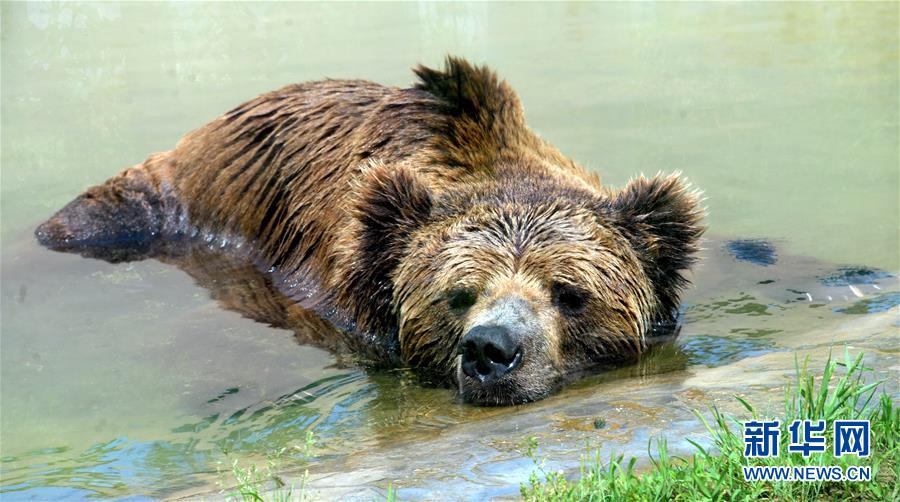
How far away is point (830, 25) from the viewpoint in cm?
1733

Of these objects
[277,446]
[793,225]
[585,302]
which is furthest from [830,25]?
[277,446]

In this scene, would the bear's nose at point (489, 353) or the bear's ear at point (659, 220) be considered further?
the bear's ear at point (659, 220)

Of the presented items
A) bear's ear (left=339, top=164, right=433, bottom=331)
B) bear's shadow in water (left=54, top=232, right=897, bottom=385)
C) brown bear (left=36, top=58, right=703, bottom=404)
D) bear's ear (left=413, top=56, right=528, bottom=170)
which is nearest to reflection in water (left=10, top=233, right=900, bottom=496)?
bear's shadow in water (left=54, top=232, right=897, bottom=385)

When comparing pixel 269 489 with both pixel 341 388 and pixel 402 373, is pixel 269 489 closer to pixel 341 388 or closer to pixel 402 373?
pixel 341 388

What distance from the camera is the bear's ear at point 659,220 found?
656 cm

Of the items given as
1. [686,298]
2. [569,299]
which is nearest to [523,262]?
A: [569,299]

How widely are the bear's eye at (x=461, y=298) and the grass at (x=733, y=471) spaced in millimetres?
2182

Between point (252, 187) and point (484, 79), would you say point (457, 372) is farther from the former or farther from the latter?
point (252, 187)

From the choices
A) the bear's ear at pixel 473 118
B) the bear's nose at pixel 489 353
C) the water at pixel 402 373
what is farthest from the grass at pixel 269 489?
the bear's ear at pixel 473 118

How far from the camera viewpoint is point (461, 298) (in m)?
6.19

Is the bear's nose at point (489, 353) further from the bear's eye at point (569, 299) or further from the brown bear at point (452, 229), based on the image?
the bear's eye at point (569, 299)

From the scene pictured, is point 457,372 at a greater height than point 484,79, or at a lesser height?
lesser

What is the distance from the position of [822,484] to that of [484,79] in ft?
14.6

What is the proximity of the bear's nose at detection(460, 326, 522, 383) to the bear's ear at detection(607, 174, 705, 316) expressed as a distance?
4.54 feet
